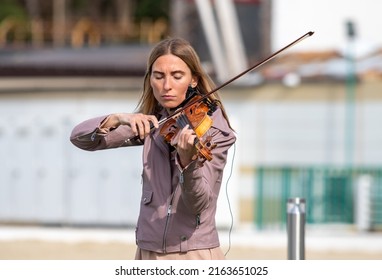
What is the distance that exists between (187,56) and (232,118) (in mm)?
13251

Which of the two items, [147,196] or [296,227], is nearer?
[147,196]

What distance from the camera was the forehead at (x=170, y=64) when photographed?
4.98 m

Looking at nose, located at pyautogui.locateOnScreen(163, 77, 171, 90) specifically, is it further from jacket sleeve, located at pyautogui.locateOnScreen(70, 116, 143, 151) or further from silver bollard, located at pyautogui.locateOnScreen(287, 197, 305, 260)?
silver bollard, located at pyautogui.locateOnScreen(287, 197, 305, 260)

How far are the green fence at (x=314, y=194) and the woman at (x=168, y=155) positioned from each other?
13.1 metres

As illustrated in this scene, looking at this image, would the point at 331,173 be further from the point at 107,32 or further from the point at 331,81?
the point at 107,32

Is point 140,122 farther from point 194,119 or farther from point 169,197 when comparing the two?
point 169,197

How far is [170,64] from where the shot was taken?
16.3 ft

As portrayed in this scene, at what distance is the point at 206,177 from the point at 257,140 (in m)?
16.4

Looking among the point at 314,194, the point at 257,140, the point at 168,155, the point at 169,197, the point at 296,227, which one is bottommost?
the point at 169,197

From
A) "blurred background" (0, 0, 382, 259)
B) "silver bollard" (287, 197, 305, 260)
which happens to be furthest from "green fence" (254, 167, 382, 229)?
"silver bollard" (287, 197, 305, 260)

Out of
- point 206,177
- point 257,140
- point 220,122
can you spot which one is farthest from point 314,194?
point 206,177

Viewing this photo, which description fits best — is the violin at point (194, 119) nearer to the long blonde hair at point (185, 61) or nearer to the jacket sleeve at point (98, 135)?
the long blonde hair at point (185, 61)

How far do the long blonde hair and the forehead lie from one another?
0.04 feet

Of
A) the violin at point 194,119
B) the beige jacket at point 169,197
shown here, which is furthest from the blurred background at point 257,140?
the violin at point 194,119
